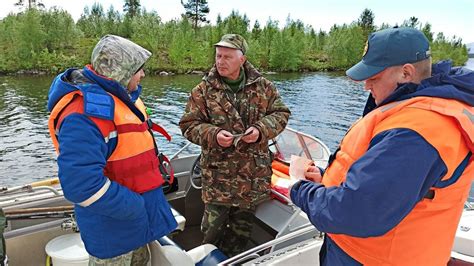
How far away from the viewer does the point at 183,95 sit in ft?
75.4

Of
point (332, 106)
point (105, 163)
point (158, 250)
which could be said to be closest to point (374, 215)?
point (105, 163)

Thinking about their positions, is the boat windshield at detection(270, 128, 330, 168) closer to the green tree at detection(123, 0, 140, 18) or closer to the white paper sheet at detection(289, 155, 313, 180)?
the white paper sheet at detection(289, 155, 313, 180)

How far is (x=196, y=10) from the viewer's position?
5769 cm

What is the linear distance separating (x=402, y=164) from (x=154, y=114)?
1645 centimetres

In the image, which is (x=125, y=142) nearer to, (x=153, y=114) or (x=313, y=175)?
(x=313, y=175)

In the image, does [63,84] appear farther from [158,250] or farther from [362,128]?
[362,128]

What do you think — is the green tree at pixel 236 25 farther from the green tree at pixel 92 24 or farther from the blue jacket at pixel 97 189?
the blue jacket at pixel 97 189

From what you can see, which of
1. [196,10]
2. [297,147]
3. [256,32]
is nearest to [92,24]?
[196,10]

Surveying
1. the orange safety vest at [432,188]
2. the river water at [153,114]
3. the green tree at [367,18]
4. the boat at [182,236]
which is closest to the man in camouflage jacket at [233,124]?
the boat at [182,236]

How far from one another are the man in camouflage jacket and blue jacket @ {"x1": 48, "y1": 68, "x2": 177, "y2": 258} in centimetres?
71

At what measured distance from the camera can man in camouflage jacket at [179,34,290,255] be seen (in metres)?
2.51

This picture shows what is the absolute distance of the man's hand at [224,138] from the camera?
238 centimetres

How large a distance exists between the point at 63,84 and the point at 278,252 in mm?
1457

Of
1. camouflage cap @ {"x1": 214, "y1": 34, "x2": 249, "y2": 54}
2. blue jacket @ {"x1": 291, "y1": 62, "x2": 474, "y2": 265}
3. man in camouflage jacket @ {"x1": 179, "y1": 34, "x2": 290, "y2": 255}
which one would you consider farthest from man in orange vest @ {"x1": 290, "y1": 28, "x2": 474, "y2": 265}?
camouflage cap @ {"x1": 214, "y1": 34, "x2": 249, "y2": 54}
